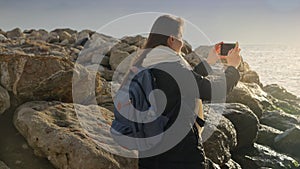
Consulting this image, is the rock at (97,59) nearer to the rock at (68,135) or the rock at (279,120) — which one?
the rock at (279,120)

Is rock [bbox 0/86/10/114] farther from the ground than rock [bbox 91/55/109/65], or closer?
farther from the ground

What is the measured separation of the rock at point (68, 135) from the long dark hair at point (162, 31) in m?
1.84

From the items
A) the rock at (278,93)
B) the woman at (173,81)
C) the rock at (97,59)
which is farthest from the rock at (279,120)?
the woman at (173,81)

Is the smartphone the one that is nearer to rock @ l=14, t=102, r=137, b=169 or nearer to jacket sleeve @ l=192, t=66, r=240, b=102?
jacket sleeve @ l=192, t=66, r=240, b=102

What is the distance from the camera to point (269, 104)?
1584cm

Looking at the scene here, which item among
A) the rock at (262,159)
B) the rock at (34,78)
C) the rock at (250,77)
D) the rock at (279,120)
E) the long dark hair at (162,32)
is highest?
the long dark hair at (162,32)

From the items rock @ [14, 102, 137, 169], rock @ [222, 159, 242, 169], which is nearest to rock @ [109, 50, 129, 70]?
rock @ [222, 159, 242, 169]

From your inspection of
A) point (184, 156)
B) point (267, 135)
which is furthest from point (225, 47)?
point (267, 135)

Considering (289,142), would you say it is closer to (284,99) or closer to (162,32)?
(162,32)

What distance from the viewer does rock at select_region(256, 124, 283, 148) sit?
1131cm

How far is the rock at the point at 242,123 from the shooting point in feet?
32.6

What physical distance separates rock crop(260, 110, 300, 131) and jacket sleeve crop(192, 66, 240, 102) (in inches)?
390

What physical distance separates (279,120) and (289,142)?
96.1 inches

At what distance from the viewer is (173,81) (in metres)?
3.36
